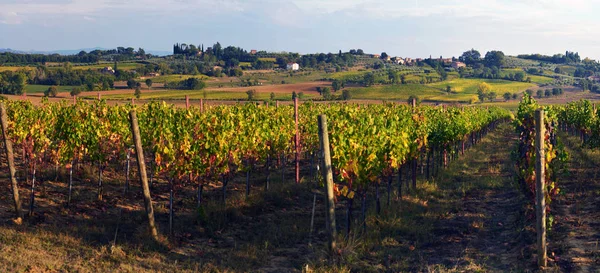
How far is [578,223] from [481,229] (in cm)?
203

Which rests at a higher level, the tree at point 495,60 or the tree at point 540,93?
the tree at point 495,60

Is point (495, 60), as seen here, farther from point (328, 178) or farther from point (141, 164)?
point (141, 164)

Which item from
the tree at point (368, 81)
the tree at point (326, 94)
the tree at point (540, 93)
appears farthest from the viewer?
the tree at point (540, 93)

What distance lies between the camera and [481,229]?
34.7 feet

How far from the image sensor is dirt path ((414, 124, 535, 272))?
8406 mm

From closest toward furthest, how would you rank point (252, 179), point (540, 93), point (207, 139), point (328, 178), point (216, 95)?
point (328, 178) < point (207, 139) < point (252, 179) < point (216, 95) < point (540, 93)

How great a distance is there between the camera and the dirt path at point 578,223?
808 centimetres

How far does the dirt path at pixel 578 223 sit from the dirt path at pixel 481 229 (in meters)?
0.59

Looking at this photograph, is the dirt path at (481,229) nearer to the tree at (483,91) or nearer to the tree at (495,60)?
the tree at (483,91)

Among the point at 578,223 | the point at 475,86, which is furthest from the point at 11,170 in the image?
the point at 475,86

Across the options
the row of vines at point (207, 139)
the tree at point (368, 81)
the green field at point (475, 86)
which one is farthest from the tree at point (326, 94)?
the row of vines at point (207, 139)

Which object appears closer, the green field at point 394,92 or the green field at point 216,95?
the green field at point 216,95

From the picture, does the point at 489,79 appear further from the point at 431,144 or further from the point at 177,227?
the point at 177,227

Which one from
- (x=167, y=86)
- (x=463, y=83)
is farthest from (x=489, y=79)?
(x=167, y=86)
